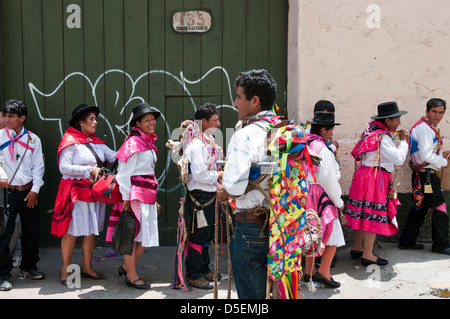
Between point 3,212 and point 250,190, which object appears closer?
point 250,190

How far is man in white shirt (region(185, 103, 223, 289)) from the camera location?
4305 mm

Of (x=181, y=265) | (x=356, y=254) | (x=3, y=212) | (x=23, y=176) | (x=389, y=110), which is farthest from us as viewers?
(x=356, y=254)

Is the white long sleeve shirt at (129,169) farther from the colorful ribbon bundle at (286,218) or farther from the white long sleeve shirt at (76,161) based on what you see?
the colorful ribbon bundle at (286,218)

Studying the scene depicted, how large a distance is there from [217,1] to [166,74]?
1.13 meters

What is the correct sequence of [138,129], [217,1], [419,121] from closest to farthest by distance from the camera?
1. [138,129]
2. [419,121]
3. [217,1]

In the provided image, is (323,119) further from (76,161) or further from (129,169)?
(76,161)

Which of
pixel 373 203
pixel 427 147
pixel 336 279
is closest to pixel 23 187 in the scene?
pixel 336 279

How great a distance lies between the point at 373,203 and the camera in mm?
4789

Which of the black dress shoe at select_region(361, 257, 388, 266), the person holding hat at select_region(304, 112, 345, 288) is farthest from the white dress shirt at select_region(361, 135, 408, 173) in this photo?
the black dress shoe at select_region(361, 257, 388, 266)

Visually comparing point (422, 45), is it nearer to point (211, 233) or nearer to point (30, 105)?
point (211, 233)

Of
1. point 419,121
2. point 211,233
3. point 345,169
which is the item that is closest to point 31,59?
point 211,233

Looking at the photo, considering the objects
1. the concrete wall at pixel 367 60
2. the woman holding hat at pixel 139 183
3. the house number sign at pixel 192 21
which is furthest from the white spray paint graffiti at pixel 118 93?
the woman holding hat at pixel 139 183

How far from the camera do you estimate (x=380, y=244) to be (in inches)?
213

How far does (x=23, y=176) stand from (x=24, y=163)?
14 centimetres
